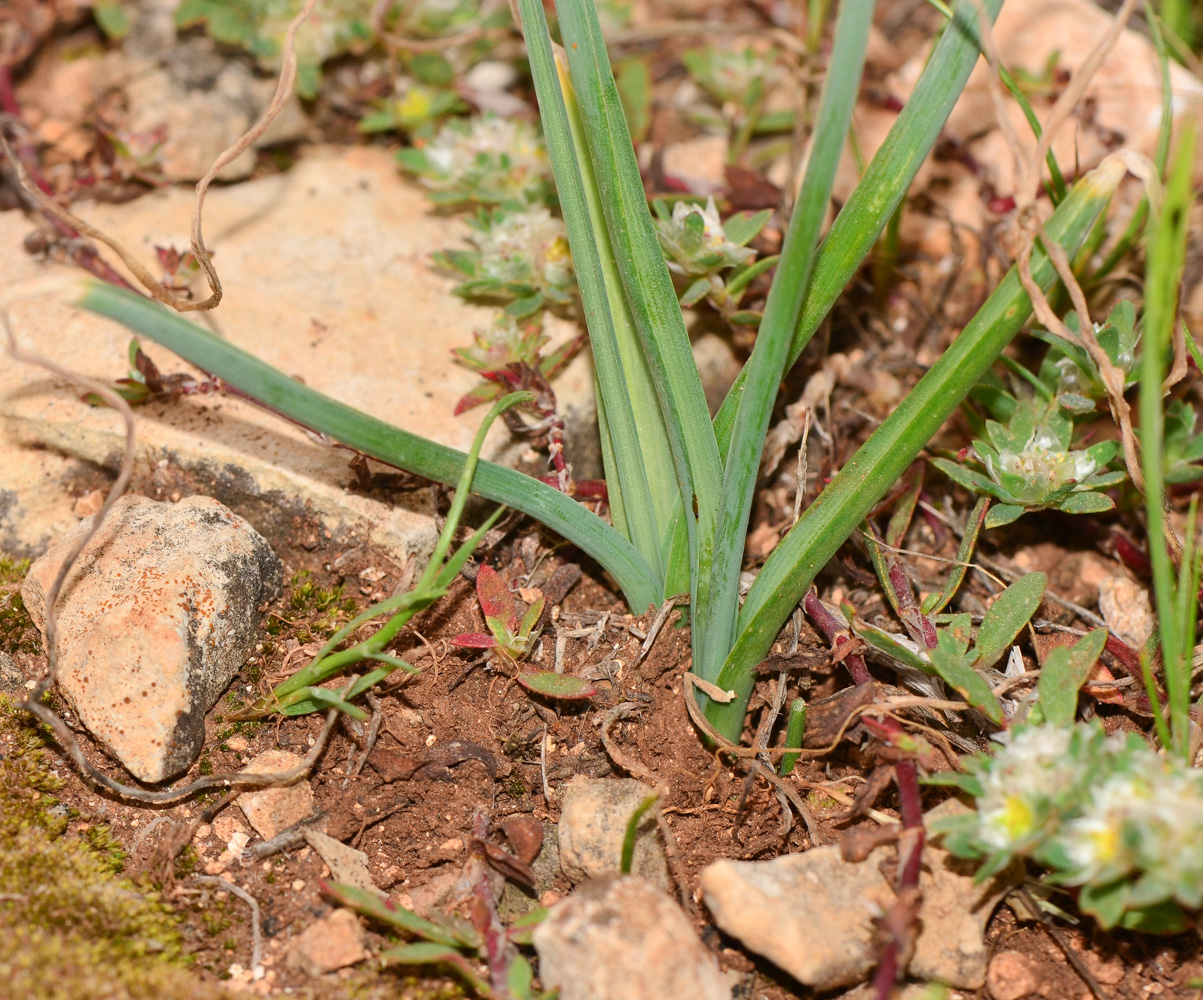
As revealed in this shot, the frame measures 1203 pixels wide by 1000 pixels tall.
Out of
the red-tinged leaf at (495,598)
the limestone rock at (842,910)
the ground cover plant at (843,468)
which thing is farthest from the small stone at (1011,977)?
the red-tinged leaf at (495,598)

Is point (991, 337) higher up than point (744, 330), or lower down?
higher up

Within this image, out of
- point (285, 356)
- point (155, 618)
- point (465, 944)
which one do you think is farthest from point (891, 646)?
point (285, 356)

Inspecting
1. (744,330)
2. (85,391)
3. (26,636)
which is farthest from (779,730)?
(85,391)

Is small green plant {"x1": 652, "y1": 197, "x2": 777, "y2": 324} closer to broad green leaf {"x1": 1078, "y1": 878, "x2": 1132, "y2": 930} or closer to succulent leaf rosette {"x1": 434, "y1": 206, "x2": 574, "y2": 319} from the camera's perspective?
succulent leaf rosette {"x1": 434, "y1": 206, "x2": 574, "y2": 319}

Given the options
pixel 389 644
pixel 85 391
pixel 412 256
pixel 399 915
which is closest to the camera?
pixel 399 915

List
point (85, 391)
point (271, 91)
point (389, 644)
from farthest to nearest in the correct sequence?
→ point (271, 91), point (85, 391), point (389, 644)

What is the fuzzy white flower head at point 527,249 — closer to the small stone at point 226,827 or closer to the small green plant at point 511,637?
the small green plant at point 511,637

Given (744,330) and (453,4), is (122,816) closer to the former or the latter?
(744,330)

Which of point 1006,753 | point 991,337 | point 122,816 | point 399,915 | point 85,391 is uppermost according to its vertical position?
point 991,337
